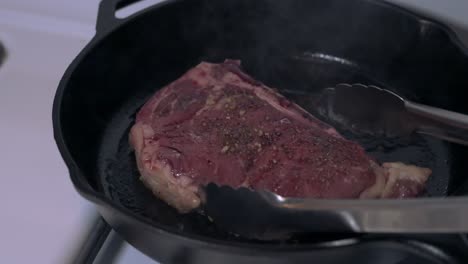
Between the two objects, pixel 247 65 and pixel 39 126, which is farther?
pixel 247 65

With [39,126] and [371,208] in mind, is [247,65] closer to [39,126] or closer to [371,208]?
[39,126]

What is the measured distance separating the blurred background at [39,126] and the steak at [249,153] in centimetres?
15

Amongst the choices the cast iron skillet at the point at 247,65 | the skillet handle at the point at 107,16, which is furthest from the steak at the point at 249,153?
the skillet handle at the point at 107,16

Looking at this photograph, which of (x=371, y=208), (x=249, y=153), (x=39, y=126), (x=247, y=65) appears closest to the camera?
(x=371, y=208)

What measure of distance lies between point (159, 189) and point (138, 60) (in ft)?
1.30

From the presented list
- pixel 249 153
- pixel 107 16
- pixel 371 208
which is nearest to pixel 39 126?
pixel 107 16

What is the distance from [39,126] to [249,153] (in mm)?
466

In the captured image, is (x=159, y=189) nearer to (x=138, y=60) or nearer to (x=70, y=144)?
(x=70, y=144)

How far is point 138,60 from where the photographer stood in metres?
1.21

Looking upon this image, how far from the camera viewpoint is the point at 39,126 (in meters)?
1.09

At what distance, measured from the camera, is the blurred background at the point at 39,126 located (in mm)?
874

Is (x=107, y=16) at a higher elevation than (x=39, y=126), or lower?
higher

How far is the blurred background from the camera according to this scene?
87 cm

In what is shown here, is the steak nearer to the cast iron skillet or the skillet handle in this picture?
the cast iron skillet
